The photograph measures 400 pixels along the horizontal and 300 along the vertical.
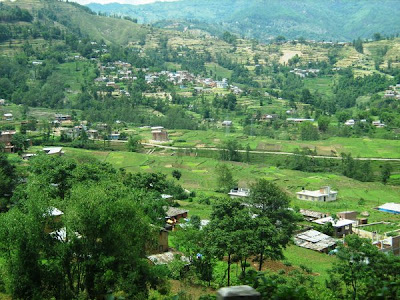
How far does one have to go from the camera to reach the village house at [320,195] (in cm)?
3041

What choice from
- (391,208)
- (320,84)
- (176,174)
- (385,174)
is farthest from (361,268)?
(320,84)

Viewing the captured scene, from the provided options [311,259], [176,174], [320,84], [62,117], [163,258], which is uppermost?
[163,258]

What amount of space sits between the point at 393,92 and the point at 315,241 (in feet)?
171

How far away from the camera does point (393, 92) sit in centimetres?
6706

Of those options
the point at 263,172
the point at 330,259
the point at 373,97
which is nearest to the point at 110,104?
the point at 263,172

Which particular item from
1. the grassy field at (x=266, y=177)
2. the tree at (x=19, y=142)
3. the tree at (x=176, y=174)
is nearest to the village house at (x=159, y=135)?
the grassy field at (x=266, y=177)

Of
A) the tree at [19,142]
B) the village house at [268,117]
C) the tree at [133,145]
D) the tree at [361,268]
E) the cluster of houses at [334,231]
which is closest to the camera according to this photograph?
the tree at [361,268]

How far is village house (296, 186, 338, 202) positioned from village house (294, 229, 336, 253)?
8329mm

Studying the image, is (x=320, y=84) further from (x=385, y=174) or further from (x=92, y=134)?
(x=92, y=134)

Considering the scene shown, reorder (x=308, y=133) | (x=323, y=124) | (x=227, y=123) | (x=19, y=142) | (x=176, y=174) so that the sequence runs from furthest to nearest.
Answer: (x=227, y=123), (x=323, y=124), (x=308, y=133), (x=19, y=142), (x=176, y=174)

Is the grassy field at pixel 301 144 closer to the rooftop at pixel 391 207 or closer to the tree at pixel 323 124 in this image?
the tree at pixel 323 124

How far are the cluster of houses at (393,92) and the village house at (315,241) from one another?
4681 centimetres

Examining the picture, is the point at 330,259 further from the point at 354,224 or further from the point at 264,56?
the point at 264,56

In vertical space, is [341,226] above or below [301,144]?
above
